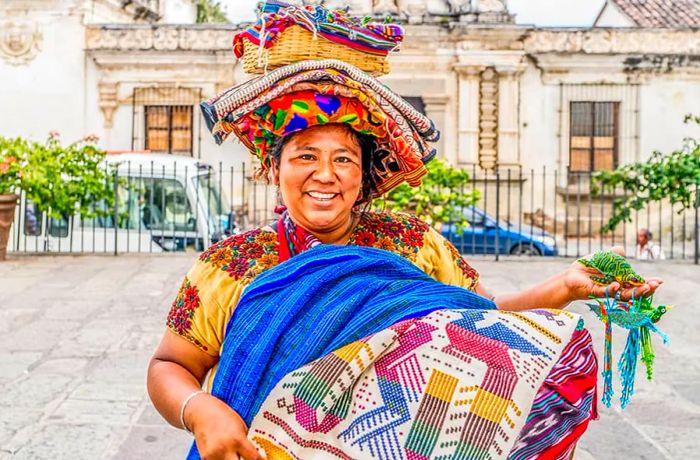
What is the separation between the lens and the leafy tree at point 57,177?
10.0 m

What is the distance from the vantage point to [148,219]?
11430 mm

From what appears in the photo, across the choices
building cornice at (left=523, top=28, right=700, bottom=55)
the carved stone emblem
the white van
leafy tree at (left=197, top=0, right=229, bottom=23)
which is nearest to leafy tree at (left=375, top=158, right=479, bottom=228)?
the white van

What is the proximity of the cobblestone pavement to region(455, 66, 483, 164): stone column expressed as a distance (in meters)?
8.95

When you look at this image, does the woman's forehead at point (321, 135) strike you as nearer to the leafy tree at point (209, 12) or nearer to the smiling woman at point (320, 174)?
the smiling woman at point (320, 174)

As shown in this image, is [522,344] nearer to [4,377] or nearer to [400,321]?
[400,321]

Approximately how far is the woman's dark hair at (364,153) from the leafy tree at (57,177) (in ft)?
28.4

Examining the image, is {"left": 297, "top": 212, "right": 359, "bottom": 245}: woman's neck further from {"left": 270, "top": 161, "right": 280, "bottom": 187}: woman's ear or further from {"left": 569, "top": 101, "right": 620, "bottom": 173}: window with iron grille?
{"left": 569, "top": 101, "right": 620, "bottom": 173}: window with iron grille

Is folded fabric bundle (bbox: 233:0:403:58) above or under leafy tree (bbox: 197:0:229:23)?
under

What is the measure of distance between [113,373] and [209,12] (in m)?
30.1

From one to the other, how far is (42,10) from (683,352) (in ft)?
52.3

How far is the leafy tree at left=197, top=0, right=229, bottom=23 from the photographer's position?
3008 cm

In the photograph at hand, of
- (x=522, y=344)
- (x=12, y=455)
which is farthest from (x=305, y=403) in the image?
(x=12, y=455)

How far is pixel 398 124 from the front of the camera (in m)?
2.10

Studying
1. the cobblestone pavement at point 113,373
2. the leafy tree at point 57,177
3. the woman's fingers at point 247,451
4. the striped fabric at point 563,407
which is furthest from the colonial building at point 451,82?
the woman's fingers at point 247,451
